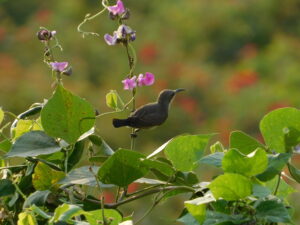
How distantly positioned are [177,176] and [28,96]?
743 centimetres

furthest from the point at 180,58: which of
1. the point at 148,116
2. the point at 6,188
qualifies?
the point at 6,188

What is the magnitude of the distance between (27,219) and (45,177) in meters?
0.07

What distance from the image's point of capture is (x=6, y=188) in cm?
74

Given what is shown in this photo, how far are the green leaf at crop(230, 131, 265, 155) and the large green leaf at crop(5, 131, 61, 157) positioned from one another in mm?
157

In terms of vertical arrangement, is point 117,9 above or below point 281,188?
above

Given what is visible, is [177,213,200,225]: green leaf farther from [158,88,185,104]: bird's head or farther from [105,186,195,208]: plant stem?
[158,88,185,104]: bird's head

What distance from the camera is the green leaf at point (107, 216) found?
667 mm

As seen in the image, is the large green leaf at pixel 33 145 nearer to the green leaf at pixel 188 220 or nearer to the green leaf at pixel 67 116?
the green leaf at pixel 67 116

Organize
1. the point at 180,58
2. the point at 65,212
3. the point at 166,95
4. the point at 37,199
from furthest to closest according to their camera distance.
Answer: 1. the point at 180,58
2. the point at 166,95
3. the point at 37,199
4. the point at 65,212

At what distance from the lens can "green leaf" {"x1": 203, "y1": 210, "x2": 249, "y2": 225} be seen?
0.66 m

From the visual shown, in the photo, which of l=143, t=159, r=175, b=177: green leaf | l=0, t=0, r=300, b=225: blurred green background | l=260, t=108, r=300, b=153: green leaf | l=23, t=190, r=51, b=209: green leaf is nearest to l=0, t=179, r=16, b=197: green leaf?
l=23, t=190, r=51, b=209: green leaf

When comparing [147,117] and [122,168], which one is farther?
[147,117]

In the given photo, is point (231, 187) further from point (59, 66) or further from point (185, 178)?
point (59, 66)

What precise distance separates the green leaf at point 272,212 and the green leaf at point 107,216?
11cm
